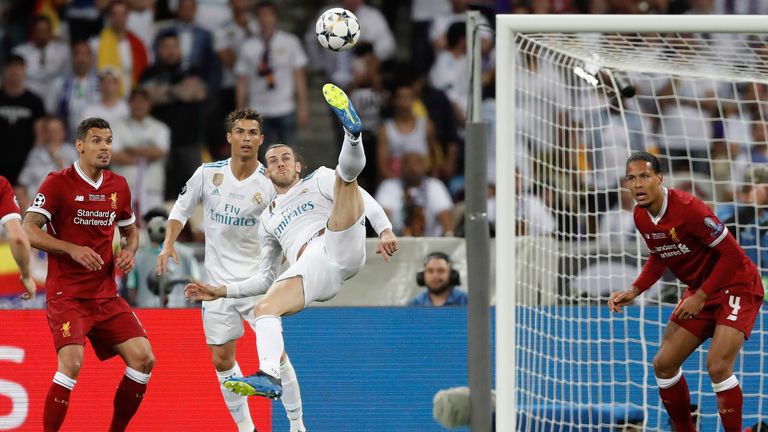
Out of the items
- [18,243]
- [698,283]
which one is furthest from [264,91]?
[698,283]

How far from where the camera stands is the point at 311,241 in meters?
8.23

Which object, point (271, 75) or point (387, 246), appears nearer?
point (387, 246)

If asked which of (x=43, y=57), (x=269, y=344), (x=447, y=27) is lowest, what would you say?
(x=269, y=344)

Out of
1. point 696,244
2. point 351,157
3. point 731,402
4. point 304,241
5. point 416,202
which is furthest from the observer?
point 416,202

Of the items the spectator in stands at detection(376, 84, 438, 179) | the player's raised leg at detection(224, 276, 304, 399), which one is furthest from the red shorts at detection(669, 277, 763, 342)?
the spectator in stands at detection(376, 84, 438, 179)

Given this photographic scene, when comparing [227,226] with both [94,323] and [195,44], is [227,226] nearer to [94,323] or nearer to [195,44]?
[94,323]

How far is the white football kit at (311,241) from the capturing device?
26.1ft

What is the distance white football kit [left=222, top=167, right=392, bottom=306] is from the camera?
7941 mm

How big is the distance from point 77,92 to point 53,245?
564 centimetres

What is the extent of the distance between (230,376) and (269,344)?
4.38ft

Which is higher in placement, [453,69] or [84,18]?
[84,18]

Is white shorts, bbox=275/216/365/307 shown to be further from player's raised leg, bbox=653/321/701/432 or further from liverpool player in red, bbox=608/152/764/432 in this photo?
player's raised leg, bbox=653/321/701/432

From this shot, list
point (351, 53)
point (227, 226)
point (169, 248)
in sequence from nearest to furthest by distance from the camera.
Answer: point (169, 248), point (227, 226), point (351, 53)

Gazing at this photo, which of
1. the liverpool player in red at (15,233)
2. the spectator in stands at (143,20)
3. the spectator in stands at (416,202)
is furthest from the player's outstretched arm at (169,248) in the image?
the spectator in stands at (143,20)
